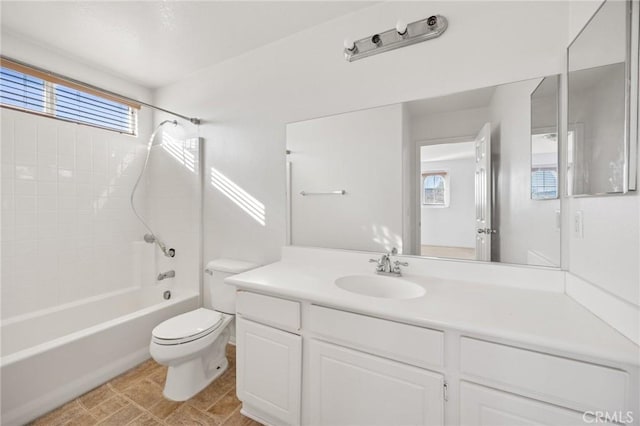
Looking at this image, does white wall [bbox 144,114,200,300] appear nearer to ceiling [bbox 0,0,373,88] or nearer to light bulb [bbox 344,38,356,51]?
ceiling [bbox 0,0,373,88]

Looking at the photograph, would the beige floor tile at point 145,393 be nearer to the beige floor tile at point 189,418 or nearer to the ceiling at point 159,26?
the beige floor tile at point 189,418

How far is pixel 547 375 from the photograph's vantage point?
2.65 feet

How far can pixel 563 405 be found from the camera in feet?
2.63

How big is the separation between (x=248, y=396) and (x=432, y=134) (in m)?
1.82

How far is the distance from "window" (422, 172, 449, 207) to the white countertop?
1.45ft

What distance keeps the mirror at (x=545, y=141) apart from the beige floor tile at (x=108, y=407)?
2.65 meters

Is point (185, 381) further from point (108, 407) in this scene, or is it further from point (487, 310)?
point (487, 310)

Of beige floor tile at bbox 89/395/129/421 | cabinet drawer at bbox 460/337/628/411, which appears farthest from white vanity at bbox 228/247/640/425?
beige floor tile at bbox 89/395/129/421

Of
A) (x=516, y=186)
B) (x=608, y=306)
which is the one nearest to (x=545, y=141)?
(x=516, y=186)

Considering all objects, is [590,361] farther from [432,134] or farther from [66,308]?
[66,308]

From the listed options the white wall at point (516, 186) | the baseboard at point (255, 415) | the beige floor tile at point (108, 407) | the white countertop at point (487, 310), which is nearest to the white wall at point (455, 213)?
the white wall at point (516, 186)

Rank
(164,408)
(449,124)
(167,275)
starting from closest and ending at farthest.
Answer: (449,124) → (164,408) → (167,275)

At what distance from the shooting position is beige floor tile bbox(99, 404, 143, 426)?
1465mm

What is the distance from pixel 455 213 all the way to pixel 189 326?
6.04 feet
